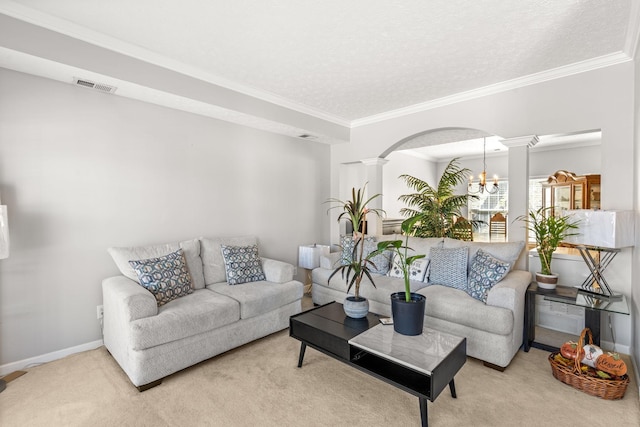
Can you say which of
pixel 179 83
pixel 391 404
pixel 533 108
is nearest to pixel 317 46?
pixel 179 83

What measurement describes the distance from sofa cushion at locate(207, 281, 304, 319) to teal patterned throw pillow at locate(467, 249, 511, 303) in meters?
1.78

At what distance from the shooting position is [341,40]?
8.46 ft

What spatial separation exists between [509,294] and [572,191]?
4.39 meters

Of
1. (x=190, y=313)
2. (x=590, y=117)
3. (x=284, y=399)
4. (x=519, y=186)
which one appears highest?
(x=590, y=117)

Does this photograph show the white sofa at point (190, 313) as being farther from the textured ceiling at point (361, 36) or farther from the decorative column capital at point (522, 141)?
the decorative column capital at point (522, 141)

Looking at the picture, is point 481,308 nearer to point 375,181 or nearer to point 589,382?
point 589,382

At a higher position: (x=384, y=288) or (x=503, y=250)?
(x=503, y=250)

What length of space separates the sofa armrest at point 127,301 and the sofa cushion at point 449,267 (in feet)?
8.93

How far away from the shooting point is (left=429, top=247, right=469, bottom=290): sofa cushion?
325 centimetres

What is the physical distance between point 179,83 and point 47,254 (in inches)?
75.7

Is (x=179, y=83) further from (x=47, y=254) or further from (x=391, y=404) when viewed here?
(x=391, y=404)

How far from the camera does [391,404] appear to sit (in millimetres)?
2166

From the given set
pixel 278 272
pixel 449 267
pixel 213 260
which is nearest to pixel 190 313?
pixel 213 260

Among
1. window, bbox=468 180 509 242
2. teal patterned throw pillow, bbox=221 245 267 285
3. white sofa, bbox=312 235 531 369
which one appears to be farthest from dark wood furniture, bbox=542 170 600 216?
teal patterned throw pillow, bbox=221 245 267 285
